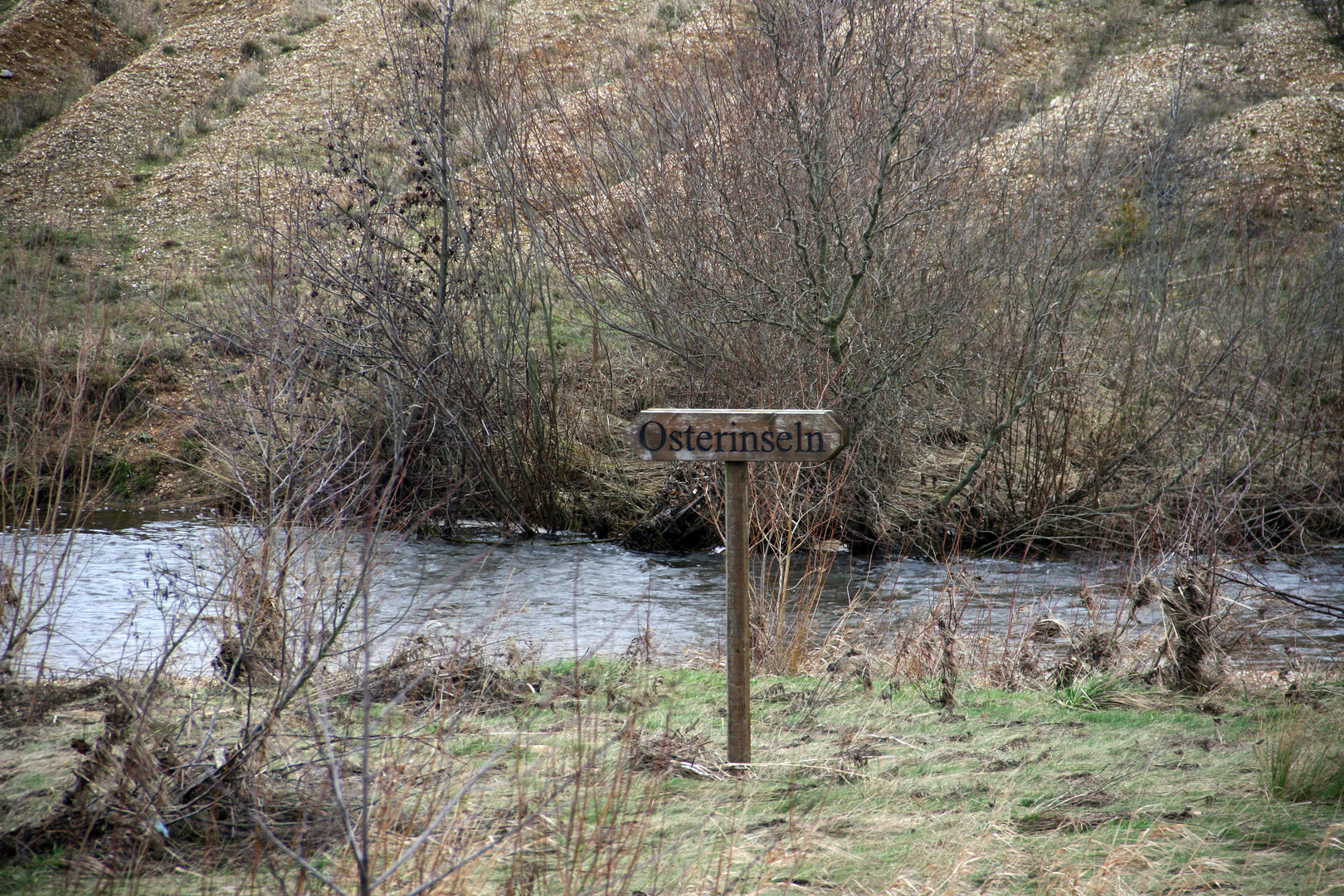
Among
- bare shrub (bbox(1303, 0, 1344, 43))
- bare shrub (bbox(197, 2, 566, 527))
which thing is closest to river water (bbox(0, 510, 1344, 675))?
bare shrub (bbox(197, 2, 566, 527))

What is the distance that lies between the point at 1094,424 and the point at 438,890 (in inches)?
460

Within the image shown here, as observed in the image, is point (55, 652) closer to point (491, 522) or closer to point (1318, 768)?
point (491, 522)

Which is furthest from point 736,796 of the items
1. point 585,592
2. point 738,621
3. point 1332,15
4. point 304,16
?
point 1332,15

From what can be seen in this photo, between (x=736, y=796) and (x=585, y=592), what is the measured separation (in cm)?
649

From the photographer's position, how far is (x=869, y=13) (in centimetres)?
1030

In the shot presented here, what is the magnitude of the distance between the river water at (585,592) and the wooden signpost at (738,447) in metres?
2.34

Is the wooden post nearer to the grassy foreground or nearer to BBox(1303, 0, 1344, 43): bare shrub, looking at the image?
the grassy foreground

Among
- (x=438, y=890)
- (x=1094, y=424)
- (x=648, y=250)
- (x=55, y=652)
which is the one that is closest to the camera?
(x=438, y=890)

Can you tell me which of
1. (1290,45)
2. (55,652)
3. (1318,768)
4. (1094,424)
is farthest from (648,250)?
(1290,45)

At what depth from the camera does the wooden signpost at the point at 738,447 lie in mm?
3822

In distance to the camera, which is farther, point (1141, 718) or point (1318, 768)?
point (1141, 718)

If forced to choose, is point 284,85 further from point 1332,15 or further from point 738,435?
→ point 1332,15

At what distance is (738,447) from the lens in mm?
3855

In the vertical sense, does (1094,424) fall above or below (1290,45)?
below
